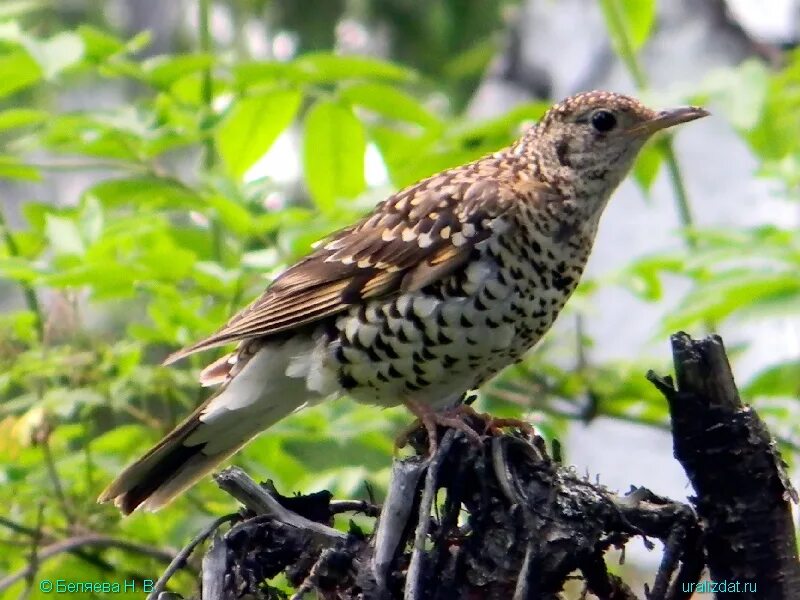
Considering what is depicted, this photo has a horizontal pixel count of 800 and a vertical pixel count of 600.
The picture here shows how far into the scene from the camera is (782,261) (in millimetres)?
2457

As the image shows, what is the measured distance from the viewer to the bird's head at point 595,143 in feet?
9.16

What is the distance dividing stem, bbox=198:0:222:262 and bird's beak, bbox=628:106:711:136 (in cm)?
103

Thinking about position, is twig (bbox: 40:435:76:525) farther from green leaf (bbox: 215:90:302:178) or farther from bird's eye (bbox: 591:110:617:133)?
bird's eye (bbox: 591:110:617:133)

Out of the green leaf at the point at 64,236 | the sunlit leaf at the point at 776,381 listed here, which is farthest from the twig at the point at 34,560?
the sunlit leaf at the point at 776,381

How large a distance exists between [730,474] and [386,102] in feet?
5.32

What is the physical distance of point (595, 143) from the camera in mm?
A: 2826

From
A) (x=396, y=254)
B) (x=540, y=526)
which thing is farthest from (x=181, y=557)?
(x=396, y=254)

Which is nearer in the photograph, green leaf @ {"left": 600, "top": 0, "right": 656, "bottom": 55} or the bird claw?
the bird claw

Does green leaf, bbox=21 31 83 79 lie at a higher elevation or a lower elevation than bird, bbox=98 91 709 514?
higher

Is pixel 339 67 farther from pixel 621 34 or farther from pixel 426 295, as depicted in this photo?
pixel 621 34

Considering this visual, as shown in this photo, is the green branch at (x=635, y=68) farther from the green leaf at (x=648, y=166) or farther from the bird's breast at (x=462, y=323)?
the bird's breast at (x=462, y=323)

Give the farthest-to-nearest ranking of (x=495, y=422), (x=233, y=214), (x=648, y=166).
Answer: (x=648, y=166) → (x=233, y=214) → (x=495, y=422)

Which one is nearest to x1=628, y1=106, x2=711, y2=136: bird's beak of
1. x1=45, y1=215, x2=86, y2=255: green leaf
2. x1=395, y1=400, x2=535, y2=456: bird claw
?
x1=395, y1=400, x2=535, y2=456: bird claw

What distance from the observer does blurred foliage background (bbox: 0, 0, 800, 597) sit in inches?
101
